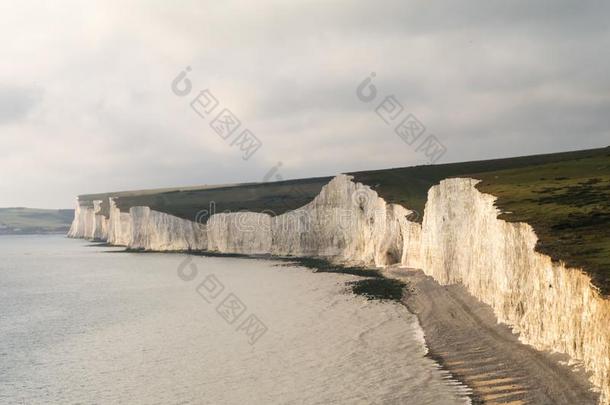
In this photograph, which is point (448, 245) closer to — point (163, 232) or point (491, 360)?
point (491, 360)

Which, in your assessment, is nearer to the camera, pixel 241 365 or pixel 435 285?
pixel 241 365

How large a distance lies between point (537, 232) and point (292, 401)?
47.1 feet

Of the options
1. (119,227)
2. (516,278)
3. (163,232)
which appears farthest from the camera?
(119,227)

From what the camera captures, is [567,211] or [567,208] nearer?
[567,211]

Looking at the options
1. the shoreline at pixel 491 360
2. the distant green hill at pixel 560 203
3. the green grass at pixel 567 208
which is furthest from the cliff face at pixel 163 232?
the shoreline at pixel 491 360

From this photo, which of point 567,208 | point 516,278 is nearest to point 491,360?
point 516,278

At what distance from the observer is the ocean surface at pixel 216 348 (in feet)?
70.5

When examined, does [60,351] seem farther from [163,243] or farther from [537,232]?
[163,243]

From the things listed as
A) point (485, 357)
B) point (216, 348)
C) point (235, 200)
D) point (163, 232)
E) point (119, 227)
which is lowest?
point (216, 348)

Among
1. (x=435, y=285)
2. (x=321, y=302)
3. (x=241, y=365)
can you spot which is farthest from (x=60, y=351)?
(x=435, y=285)

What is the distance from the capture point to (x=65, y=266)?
8888 centimetres

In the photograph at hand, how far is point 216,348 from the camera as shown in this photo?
28.7 metres

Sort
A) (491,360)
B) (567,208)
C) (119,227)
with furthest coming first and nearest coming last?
(119,227) → (567,208) → (491,360)

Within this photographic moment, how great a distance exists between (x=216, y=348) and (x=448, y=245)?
995 inches
